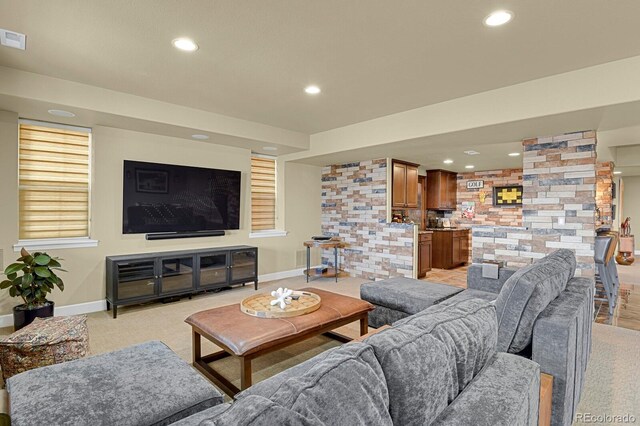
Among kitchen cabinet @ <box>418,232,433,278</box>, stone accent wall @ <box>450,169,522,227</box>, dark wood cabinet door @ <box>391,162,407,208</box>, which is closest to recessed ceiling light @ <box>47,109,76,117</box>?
dark wood cabinet door @ <box>391,162,407,208</box>

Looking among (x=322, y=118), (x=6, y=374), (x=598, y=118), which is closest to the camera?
(x=6, y=374)

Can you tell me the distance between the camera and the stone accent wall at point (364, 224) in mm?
5652

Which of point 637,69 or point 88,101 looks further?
point 88,101

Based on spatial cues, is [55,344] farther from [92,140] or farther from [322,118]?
[322,118]

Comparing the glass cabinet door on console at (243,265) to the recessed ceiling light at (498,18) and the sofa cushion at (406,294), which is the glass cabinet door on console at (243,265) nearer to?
the sofa cushion at (406,294)

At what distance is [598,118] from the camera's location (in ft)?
10.7

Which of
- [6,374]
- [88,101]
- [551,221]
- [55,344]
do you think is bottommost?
[6,374]

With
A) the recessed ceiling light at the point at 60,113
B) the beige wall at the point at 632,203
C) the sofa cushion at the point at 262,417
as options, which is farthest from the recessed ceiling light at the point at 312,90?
the beige wall at the point at 632,203

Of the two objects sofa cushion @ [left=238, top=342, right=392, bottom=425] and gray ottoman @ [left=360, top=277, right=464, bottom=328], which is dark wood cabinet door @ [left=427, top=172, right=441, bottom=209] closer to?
Result: gray ottoman @ [left=360, top=277, right=464, bottom=328]

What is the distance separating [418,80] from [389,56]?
0.62 meters

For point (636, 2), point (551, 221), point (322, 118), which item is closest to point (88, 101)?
point (322, 118)

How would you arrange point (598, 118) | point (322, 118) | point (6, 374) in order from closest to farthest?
1. point (6, 374)
2. point (598, 118)
3. point (322, 118)

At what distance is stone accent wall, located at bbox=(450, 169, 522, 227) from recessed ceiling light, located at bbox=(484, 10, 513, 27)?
6.18 m

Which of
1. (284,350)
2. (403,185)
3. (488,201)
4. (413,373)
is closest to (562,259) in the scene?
(413,373)
